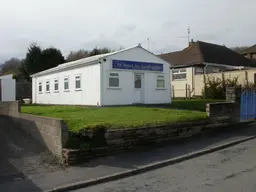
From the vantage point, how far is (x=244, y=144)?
11570 mm

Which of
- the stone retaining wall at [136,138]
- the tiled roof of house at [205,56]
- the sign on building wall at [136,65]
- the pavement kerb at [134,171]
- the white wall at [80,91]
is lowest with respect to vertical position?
the pavement kerb at [134,171]

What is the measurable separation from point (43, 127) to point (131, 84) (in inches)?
498

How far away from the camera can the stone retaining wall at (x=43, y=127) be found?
954cm

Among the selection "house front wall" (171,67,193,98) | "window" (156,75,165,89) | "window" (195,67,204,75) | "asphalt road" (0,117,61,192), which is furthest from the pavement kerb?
"window" (195,67,204,75)

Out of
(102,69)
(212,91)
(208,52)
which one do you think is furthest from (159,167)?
(208,52)

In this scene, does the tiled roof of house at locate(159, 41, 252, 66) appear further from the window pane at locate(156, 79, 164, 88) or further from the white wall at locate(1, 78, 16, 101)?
the white wall at locate(1, 78, 16, 101)

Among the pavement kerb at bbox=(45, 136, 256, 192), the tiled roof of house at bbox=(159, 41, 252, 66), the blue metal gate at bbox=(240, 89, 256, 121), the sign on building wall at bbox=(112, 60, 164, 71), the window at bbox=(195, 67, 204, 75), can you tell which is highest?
the tiled roof of house at bbox=(159, 41, 252, 66)

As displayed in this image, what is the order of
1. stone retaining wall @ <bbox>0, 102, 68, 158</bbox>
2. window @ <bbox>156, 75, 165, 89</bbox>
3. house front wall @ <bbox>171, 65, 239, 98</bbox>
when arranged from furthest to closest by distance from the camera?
house front wall @ <bbox>171, 65, 239, 98</bbox>
window @ <bbox>156, 75, 165, 89</bbox>
stone retaining wall @ <bbox>0, 102, 68, 158</bbox>

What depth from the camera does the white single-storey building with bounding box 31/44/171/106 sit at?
870 inches

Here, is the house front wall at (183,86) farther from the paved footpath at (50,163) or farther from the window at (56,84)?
the paved footpath at (50,163)

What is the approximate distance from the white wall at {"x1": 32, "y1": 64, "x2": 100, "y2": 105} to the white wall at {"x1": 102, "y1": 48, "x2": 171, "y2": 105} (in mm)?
674

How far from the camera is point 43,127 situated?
11.1 m

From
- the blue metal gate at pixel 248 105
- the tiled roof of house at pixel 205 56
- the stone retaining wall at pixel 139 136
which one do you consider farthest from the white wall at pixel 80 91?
the tiled roof of house at pixel 205 56

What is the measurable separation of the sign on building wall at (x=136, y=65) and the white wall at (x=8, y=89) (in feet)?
44.5
